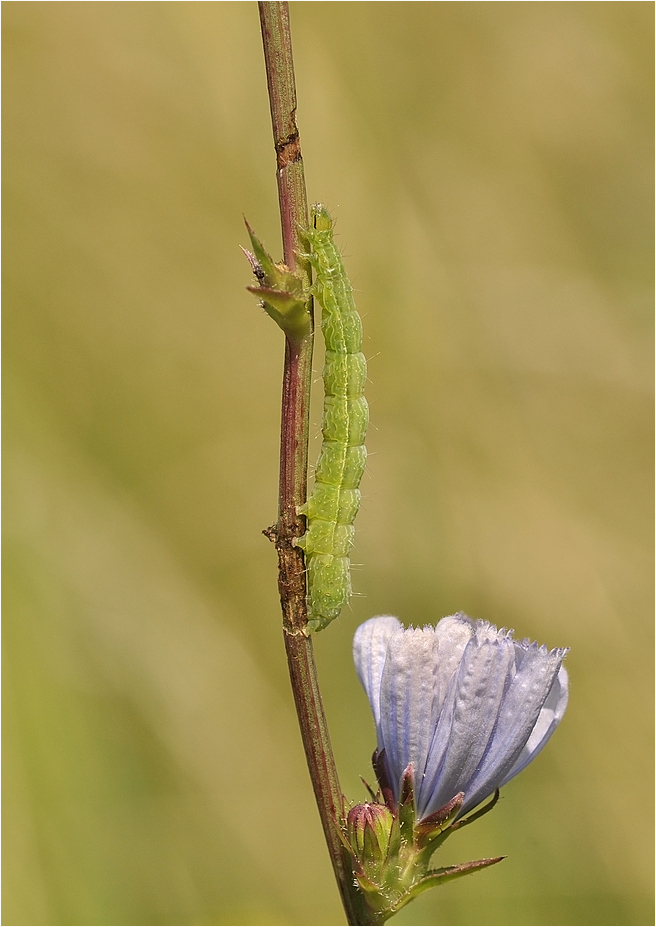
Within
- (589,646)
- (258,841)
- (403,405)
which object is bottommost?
(258,841)

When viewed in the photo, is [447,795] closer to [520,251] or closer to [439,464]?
[439,464]

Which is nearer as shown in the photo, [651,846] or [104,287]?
[651,846]

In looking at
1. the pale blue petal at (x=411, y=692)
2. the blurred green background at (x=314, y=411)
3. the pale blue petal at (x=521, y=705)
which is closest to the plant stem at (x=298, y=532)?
the pale blue petal at (x=411, y=692)

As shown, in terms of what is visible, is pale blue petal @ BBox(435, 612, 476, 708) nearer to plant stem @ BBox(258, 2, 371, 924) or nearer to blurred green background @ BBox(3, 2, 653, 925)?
plant stem @ BBox(258, 2, 371, 924)

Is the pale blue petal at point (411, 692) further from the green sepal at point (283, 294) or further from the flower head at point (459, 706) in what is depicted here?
the green sepal at point (283, 294)

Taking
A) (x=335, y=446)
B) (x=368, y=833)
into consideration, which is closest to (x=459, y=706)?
→ (x=368, y=833)

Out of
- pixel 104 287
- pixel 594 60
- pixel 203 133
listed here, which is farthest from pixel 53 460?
pixel 594 60
